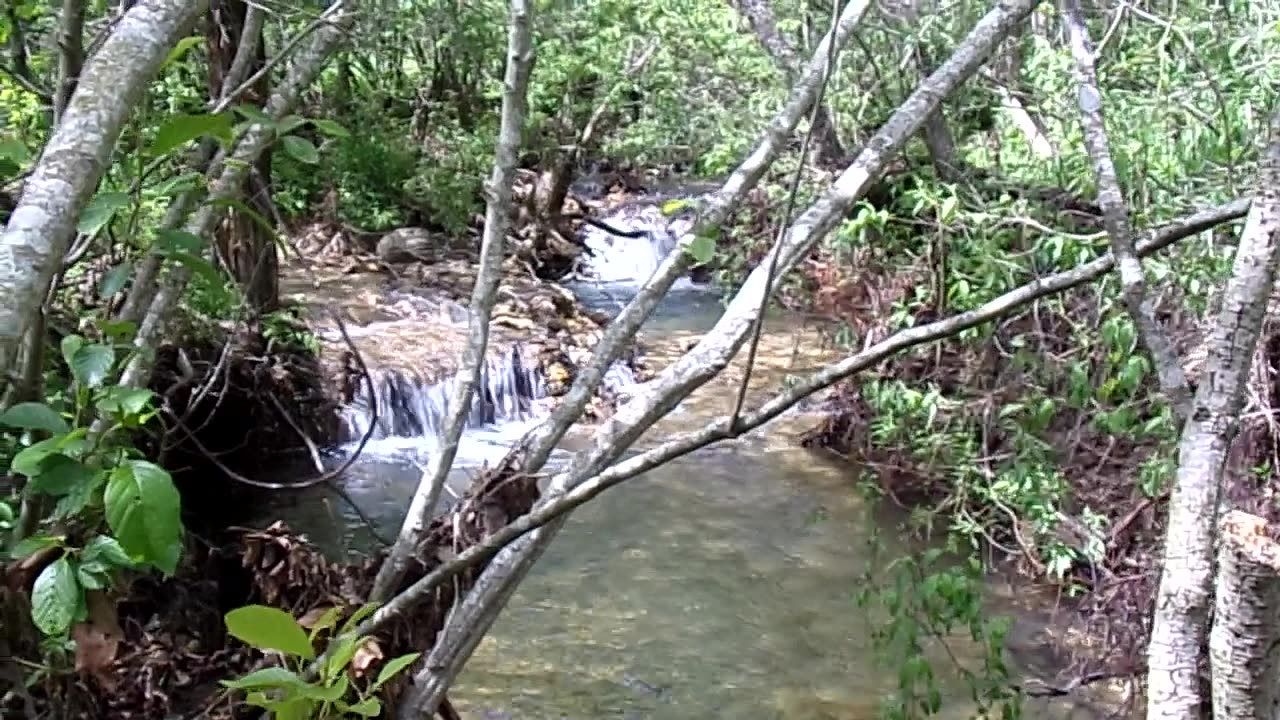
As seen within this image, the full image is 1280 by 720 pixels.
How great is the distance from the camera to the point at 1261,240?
215 centimetres

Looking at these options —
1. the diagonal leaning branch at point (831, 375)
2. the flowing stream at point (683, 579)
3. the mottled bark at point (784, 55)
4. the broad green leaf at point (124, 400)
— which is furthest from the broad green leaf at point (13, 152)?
the mottled bark at point (784, 55)

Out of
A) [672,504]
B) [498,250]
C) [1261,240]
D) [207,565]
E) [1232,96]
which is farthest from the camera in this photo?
[672,504]

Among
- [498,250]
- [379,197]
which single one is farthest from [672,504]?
[379,197]

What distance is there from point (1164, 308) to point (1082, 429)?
2.95 feet

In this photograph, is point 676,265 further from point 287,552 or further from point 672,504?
point 672,504

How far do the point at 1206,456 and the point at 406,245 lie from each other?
9896 millimetres

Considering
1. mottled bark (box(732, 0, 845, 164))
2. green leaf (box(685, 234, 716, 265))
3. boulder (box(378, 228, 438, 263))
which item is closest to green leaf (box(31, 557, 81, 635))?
green leaf (box(685, 234, 716, 265))

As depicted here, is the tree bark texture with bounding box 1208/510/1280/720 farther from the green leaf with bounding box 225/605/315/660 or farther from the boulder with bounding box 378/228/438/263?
the boulder with bounding box 378/228/438/263

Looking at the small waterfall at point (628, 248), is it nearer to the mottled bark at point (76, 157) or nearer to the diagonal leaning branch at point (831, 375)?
the diagonal leaning branch at point (831, 375)

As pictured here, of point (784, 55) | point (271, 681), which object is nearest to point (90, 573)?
point (271, 681)

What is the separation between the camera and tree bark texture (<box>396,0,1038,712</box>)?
266 centimetres

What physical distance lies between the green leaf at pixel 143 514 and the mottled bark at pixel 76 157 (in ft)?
0.75

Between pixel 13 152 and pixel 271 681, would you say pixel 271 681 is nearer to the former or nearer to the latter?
pixel 271 681

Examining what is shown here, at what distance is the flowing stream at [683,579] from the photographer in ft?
16.0
